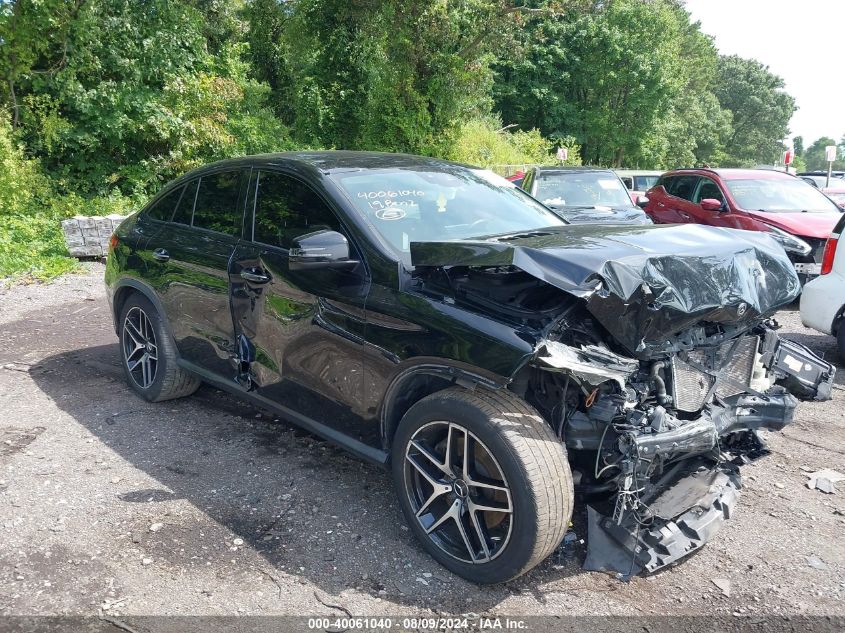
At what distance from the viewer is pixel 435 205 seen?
12.9 feet

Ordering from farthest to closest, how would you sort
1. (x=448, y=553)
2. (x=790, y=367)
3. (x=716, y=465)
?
(x=790, y=367) → (x=716, y=465) → (x=448, y=553)

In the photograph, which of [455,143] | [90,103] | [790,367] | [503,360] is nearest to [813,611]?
[790,367]

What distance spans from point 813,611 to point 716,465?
0.81 m

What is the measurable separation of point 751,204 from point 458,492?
8735mm

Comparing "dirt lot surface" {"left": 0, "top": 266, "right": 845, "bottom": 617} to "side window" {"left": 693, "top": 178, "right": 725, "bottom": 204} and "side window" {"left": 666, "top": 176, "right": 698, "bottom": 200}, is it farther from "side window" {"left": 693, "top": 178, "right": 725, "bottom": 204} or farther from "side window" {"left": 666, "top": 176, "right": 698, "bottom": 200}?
"side window" {"left": 666, "top": 176, "right": 698, "bottom": 200}

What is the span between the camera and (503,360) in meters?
2.80

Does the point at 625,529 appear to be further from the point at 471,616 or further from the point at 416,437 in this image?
the point at 416,437

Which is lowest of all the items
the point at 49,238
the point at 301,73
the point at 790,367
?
the point at 49,238

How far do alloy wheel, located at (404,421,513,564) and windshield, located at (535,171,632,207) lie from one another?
763 centimetres

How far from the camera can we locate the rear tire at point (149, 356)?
4.95 metres

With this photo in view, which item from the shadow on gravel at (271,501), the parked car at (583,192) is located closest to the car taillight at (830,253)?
the parked car at (583,192)

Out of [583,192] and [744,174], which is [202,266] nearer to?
[583,192]

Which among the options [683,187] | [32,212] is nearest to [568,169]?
[683,187]

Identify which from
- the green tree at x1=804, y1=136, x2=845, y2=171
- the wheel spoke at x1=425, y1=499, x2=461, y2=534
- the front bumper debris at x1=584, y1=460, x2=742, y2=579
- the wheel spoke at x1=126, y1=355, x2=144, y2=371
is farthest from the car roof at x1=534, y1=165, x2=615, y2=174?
the green tree at x1=804, y1=136, x2=845, y2=171
